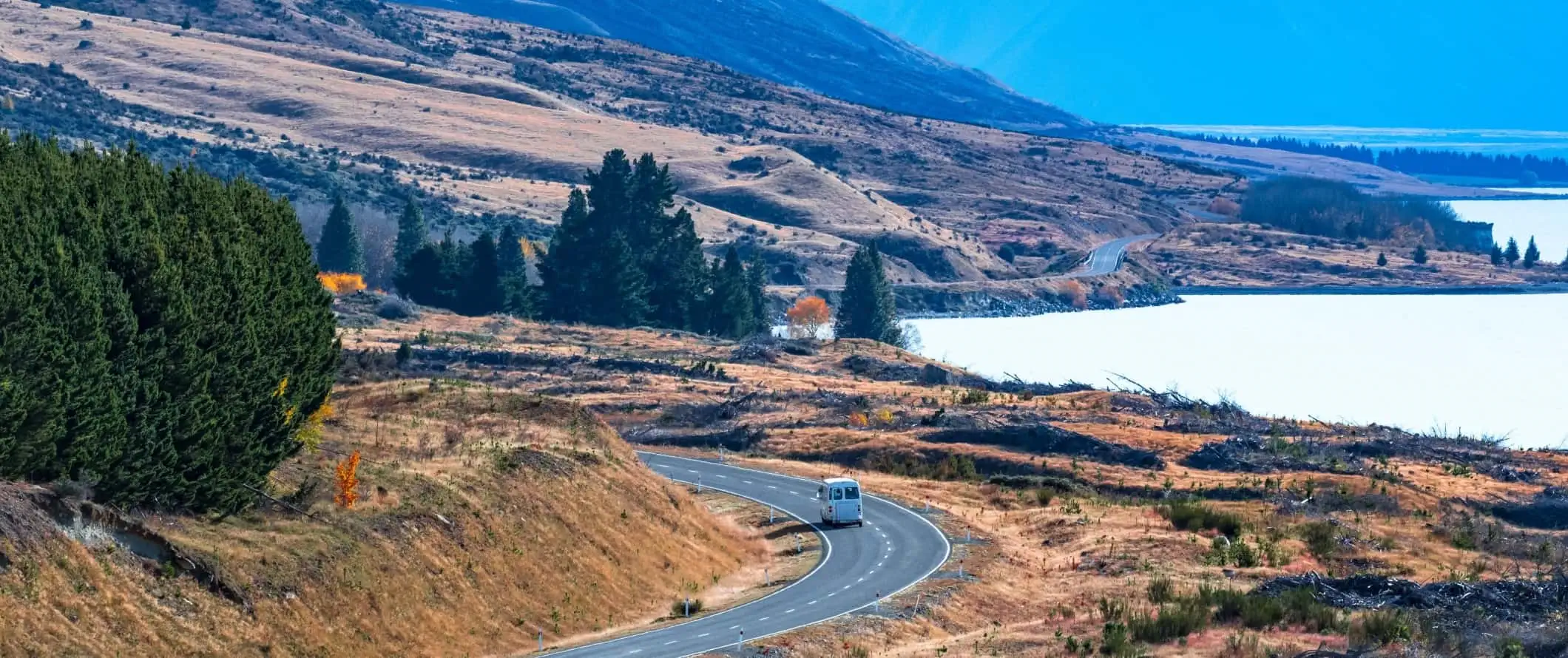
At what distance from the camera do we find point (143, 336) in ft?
124

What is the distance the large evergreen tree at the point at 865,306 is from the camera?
14538 cm

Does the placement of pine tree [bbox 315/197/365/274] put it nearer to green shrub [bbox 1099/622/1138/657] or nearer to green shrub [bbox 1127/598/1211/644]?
green shrub [bbox 1127/598/1211/644]

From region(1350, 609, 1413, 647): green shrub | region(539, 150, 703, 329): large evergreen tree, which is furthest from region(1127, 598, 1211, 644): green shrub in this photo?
region(539, 150, 703, 329): large evergreen tree

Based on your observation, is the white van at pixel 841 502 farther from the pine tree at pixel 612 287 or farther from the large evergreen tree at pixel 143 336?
the pine tree at pixel 612 287

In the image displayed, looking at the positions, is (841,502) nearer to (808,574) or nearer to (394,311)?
(808,574)

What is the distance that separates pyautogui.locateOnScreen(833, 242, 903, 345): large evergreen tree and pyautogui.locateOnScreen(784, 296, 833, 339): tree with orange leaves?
515 cm

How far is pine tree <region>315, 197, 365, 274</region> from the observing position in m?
143

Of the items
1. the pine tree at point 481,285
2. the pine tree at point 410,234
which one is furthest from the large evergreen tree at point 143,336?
the pine tree at point 410,234

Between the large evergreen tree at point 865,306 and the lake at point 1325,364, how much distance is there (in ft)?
29.3

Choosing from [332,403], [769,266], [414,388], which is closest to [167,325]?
[332,403]

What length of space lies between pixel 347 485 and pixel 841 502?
19.0 meters

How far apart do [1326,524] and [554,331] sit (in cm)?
6897

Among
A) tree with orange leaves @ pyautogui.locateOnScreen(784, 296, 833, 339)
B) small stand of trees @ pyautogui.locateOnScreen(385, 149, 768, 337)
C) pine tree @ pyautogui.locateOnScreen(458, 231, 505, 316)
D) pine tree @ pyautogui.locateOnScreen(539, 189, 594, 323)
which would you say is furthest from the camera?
tree with orange leaves @ pyautogui.locateOnScreen(784, 296, 833, 339)

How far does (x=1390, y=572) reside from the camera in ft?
166
